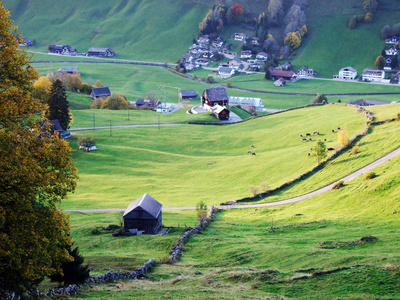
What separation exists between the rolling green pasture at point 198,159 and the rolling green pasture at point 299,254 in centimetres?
1454

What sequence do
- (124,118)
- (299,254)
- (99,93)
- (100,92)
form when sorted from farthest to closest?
(100,92), (99,93), (124,118), (299,254)

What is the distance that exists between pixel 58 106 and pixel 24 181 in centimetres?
8017

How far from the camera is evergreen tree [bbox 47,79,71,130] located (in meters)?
95.4

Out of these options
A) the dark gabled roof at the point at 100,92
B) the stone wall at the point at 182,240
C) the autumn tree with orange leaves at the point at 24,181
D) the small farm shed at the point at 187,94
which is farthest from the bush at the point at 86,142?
the small farm shed at the point at 187,94

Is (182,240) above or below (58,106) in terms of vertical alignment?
below

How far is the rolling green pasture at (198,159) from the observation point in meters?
69.1

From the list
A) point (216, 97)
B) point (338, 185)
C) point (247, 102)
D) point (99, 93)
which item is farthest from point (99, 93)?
point (338, 185)

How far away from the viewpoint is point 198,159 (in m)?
89.0

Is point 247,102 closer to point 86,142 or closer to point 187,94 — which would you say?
point 187,94

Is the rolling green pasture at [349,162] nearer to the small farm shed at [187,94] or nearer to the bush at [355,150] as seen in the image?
the bush at [355,150]

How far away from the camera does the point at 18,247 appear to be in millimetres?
20234

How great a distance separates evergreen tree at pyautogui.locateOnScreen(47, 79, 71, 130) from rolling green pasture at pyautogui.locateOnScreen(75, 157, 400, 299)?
5523cm

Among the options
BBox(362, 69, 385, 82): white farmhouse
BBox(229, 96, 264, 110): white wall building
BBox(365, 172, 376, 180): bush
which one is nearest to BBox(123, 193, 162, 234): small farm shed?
BBox(365, 172, 376, 180): bush

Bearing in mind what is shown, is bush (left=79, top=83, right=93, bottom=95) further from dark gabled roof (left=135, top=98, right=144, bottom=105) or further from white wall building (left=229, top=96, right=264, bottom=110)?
white wall building (left=229, top=96, right=264, bottom=110)
